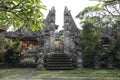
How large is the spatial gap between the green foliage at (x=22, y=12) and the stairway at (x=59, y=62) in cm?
1105

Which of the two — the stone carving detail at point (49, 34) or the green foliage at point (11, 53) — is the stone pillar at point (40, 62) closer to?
the stone carving detail at point (49, 34)

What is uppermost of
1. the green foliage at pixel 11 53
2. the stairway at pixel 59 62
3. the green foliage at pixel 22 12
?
the green foliage at pixel 22 12

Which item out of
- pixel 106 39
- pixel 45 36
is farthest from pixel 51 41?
pixel 106 39

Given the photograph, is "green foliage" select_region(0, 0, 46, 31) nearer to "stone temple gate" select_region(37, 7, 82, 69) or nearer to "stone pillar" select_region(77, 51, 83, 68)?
"stone temple gate" select_region(37, 7, 82, 69)

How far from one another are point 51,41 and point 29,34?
11.2 feet

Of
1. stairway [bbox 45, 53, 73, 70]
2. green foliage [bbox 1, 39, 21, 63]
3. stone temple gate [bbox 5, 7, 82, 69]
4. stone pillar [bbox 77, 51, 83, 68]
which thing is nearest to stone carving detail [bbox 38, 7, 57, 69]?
stone temple gate [bbox 5, 7, 82, 69]

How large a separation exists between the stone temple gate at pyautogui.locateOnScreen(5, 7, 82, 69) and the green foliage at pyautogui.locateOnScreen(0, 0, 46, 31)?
36.4ft

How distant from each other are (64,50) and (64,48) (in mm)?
194

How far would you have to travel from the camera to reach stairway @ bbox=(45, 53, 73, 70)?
17745mm

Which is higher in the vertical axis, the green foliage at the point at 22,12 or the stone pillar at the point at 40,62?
the green foliage at the point at 22,12

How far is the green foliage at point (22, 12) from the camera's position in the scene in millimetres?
6324

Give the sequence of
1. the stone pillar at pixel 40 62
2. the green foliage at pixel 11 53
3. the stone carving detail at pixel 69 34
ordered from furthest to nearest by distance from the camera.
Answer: the stone carving detail at pixel 69 34 < the green foliage at pixel 11 53 < the stone pillar at pixel 40 62

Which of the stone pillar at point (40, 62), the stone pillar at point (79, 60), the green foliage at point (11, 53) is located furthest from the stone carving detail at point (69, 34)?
the green foliage at point (11, 53)

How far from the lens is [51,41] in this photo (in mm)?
21281
